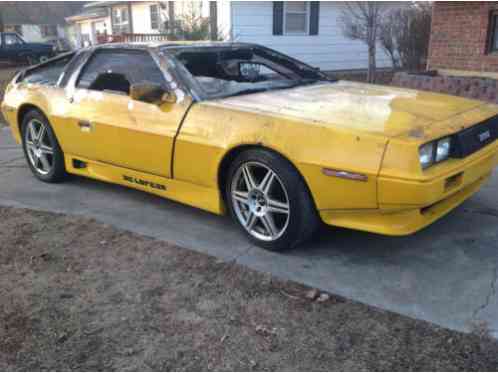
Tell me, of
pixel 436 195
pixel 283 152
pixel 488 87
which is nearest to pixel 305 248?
pixel 283 152

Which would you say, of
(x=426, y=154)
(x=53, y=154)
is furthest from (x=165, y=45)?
(x=426, y=154)

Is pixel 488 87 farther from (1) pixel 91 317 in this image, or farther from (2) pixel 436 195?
(1) pixel 91 317

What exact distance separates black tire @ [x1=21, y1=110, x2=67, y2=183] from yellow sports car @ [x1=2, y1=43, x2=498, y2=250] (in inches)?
0.7

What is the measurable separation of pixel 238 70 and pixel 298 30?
42.0 feet

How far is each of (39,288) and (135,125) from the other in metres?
1.44

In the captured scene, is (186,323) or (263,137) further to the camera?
(263,137)

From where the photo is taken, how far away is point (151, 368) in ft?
8.09

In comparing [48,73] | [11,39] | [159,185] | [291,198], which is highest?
[11,39]

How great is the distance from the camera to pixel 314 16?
1638 centimetres

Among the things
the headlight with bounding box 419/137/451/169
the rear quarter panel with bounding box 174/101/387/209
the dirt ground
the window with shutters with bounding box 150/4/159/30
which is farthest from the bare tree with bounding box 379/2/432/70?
the dirt ground

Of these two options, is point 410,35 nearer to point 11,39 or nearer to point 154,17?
point 154,17

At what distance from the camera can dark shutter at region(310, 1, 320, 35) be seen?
16.3 m

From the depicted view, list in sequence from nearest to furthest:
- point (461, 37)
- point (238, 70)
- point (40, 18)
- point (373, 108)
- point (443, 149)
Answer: point (443, 149)
point (373, 108)
point (238, 70)
point (461, 37)
point (40, 18)

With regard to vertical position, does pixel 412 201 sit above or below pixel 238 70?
below
